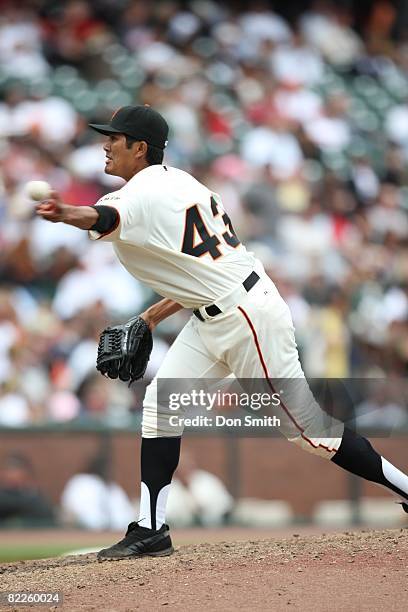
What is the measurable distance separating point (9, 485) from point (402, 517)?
308 centimetres

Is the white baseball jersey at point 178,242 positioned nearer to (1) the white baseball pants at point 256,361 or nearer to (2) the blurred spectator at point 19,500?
(1) the white baseball pants at point 256,361

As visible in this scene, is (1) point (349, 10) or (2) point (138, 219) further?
(1) point (349, 10)

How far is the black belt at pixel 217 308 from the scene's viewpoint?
4625 mm

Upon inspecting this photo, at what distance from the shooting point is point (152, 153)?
475cm

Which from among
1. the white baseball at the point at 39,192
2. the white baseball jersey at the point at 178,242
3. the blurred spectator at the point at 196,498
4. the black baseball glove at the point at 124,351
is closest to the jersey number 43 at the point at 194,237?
the white baseball jersey at the point at 178,242

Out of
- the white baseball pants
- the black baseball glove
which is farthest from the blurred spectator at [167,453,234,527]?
the white baseball pants

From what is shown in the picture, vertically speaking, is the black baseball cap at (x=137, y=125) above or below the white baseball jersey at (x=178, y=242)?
above

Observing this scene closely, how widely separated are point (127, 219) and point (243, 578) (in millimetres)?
1495

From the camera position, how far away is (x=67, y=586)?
4.43 metres

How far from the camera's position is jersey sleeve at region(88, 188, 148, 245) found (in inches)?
169

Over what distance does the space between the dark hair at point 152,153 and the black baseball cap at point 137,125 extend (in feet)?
0.06

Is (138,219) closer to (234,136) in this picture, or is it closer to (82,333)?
(82,333)

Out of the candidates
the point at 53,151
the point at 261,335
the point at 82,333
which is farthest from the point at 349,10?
the point at 261,335

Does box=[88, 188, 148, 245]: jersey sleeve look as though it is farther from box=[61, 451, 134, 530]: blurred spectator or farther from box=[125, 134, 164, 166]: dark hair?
box=[61, 451, 134, 530]: blurred spectator
